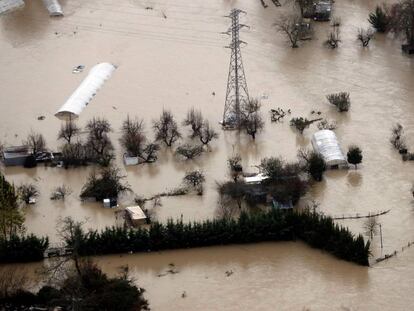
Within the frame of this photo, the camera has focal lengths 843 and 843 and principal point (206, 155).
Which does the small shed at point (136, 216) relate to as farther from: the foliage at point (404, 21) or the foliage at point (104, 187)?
the foliage at point (404, 21)

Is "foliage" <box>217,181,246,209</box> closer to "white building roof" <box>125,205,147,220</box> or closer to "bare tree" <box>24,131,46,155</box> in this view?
"white building roof" <box>125,205,147,220</box>

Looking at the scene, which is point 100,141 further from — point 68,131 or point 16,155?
point 16,155

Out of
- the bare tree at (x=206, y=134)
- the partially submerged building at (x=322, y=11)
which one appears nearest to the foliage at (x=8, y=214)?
the bare tree at (x=206, y=134)

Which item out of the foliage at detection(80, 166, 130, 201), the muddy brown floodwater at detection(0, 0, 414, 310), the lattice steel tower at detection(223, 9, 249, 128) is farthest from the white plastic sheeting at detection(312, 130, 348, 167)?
the foliage at detection(80, 166, 130, 201)

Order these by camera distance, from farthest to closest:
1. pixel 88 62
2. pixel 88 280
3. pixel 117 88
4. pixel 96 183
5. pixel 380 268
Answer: pixel 88 62, pixel 117 88, pixel 96 183, pixel 380 268, pixel 88 280

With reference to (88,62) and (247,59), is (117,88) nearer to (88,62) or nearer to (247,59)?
(88,62)

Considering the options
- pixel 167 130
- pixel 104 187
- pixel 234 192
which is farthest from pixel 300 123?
pixel 104 187

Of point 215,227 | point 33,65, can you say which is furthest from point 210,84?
point 215,227
